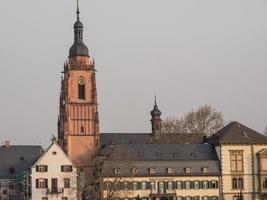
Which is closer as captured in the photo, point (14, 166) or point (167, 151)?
point (167, 151)

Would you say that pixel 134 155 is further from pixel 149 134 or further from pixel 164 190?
pixel 149 134

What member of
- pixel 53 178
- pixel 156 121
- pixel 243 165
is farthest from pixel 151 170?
pixel 156 121

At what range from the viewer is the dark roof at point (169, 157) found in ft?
397

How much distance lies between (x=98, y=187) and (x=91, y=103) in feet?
112

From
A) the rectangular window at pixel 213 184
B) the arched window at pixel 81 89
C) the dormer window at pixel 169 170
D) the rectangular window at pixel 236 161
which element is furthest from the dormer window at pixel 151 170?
the arched window at pixel 81 89

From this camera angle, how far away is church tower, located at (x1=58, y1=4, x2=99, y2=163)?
140375 millimetres

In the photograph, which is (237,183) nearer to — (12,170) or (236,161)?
(236,161)

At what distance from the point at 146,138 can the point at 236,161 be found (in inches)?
1561

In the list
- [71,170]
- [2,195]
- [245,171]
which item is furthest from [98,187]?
[2,195]

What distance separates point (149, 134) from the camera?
161750 millimetres

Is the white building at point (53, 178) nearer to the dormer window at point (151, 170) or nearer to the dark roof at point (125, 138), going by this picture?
the dormer window at point (151, 170)

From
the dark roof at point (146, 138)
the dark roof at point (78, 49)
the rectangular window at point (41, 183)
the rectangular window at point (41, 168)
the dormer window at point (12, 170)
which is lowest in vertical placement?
the rectangular window at point (41, 183)

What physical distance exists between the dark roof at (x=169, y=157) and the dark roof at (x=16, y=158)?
2280cm

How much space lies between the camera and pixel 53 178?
121375 mm
